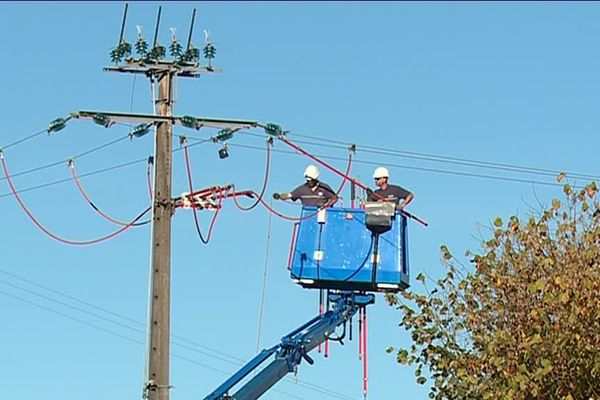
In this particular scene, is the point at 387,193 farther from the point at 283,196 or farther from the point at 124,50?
the point at 124,50

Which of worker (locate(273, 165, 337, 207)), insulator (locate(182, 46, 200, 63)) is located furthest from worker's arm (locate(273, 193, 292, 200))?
insulator (locate(182, 46, 200, 63))

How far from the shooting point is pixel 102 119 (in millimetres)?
20688

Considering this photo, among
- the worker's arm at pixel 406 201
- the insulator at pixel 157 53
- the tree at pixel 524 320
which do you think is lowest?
the tree at pixel 524 320

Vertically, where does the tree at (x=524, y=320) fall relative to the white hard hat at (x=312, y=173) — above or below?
below

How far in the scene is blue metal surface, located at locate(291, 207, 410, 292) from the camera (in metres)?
21.1

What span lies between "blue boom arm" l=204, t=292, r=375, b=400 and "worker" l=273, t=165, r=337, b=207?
256 cm

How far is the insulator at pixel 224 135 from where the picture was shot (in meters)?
20.8

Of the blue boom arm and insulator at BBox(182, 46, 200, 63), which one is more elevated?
insulator at BBox(182, 46, 200, 63)

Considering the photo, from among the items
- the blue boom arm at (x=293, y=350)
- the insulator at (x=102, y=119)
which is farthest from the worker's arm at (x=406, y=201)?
the insulator at (x=102, y=119)

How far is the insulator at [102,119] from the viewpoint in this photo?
2064 centimetres

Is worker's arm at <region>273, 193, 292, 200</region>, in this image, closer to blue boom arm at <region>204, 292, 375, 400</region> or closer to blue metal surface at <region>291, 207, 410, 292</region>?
blue metal surface at <region>291, 207, 410, 292</region>

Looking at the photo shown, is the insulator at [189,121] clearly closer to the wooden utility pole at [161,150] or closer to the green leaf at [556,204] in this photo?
the wooden utility pole at [161,150]

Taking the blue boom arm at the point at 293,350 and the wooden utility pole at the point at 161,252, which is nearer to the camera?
the wooden utility pole at the point at 161,252

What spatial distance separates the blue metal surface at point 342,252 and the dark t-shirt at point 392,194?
0.33 meters
